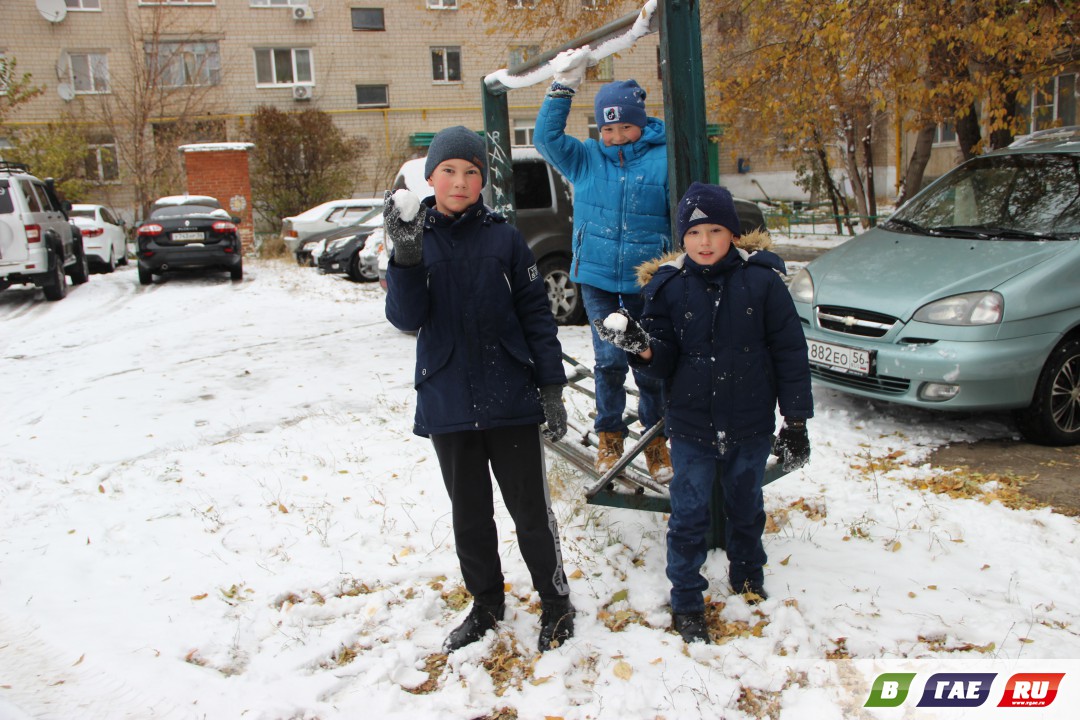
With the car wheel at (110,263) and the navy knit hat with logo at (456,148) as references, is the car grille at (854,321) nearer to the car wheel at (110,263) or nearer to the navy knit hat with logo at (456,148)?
the navy knit hat with logo at (456,148)

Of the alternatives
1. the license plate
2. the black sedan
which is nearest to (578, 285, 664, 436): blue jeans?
the license plate

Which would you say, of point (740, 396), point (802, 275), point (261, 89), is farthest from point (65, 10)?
point (740, 396)

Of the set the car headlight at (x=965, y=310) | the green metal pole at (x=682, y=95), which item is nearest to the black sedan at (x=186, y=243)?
the car headlight at (x=965, y=310)

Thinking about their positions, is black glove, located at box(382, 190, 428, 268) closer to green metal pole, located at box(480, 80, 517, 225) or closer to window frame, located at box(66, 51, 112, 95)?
green metal pole, located at box(480, 80, 517, 225)

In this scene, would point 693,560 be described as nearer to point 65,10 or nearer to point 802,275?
point 802,275

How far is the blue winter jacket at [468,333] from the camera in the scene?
2.83 m

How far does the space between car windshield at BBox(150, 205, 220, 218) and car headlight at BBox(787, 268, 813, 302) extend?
451 inches

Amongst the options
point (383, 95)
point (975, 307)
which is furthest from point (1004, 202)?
point (383, 95)

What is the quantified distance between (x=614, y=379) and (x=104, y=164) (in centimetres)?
2873

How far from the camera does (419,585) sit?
348 cm

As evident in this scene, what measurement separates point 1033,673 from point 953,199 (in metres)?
4.19

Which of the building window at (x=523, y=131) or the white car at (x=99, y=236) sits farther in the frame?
the building window at (x=523, y=131)

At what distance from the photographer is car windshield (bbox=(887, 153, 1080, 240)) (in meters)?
5.27

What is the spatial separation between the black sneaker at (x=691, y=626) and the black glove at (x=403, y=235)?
1.59 m
